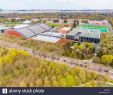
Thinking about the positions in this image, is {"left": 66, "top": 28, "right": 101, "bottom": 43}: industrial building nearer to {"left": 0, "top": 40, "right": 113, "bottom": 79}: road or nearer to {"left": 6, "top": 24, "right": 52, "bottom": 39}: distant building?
{"left": 6, "top": 24, "right": 52, "bottom": 39}: distant building

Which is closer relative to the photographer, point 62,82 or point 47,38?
point 62,82

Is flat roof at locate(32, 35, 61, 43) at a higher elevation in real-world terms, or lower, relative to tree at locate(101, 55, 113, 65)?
higher

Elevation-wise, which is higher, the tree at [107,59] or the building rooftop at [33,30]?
the building rooftop at [33,30]

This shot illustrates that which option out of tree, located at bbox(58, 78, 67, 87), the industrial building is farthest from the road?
the industrial building

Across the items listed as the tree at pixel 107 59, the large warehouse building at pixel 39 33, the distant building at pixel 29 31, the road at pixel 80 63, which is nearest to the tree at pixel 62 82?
the road at pixel 80 63

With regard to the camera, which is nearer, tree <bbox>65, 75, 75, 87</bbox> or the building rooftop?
tree <bbox>65, 75, 75, 87</bbox>

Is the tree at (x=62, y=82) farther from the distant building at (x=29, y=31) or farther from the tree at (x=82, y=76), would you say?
the distant building at (x=29, y=31)

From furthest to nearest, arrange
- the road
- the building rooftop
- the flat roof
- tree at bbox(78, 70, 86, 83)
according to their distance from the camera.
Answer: the building rooftop < the flat roof < the road < tree at bbox(78, 70, 86, 83)

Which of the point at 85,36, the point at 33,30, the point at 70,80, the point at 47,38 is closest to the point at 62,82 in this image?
the point at 70,80

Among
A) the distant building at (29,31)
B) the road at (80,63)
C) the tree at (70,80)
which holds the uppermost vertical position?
the distant building at (29,31)

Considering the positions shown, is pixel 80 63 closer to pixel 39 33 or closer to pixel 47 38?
pixel 47 38

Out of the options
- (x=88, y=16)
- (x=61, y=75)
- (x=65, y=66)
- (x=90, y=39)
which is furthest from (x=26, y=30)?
(x=88, y=16)
